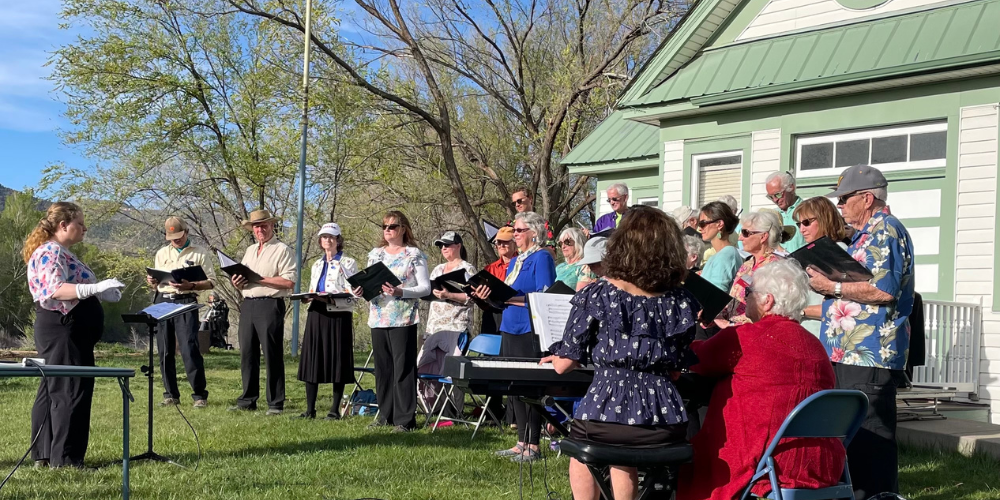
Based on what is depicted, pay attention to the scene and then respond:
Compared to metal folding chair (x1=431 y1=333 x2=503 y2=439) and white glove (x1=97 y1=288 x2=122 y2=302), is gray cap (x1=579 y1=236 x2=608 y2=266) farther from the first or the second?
white glove (x1=97 y1=288 x2=122 y2=302)

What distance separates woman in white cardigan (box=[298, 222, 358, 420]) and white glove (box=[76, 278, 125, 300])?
2764 mm

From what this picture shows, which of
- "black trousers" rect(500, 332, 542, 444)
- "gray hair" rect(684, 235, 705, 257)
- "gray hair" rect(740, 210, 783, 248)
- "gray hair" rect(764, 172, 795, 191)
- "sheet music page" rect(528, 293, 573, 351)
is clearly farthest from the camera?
"gray hair" rect(764, 172, 795, 191)

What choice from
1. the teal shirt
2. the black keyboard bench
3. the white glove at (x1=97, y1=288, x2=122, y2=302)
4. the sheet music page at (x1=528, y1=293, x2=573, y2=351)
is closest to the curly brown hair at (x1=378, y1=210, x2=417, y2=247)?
the white glove at (x1=97, y1=288, x2=122, y2=302)

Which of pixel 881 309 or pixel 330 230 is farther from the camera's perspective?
pixel 330 230

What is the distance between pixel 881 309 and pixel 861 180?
2.35 feet

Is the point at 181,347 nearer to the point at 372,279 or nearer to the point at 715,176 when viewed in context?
the point at 372,279

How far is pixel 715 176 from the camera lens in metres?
12.1

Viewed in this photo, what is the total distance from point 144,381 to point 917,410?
947 cm

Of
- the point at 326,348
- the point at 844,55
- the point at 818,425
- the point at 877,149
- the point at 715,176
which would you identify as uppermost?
the point at 844,55

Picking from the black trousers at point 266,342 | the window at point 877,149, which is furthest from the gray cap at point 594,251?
the window at point 877,149

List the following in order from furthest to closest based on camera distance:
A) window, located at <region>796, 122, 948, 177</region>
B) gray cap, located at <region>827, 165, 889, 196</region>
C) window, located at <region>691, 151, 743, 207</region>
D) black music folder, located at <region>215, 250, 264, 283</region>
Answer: window, located at <region>691, 151, 743, 207</region> → window, located at <region>796, 122, 948, 177</region> → black music folder, located at <region>215, 250, 264, 283</region> → gray cap, located at <region>827, 165, 889, 196</region>

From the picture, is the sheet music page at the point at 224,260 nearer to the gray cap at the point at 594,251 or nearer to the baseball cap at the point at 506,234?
the baseball cap at the point at 506,234

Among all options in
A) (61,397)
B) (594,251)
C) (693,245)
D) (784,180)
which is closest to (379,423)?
(61,397)

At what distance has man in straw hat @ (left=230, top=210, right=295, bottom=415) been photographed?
895cm
